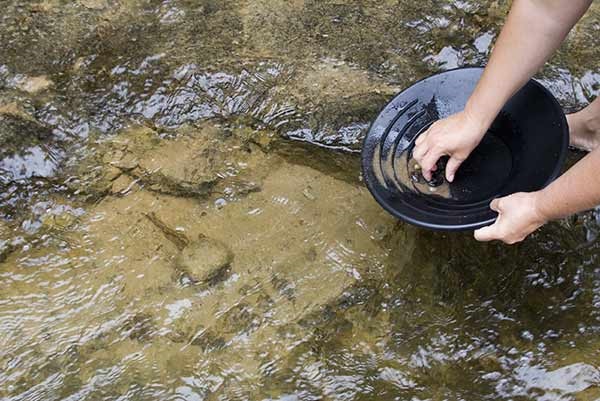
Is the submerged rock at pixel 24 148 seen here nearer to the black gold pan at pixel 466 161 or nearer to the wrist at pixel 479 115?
the black gold pan at pixel 466 161

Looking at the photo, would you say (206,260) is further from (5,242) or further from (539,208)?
(539,208)

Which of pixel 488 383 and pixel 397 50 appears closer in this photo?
pixel 488 383

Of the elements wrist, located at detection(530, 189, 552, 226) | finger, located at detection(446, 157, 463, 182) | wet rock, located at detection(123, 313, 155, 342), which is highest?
wrist, located at detection(530, 189, 552, 226)

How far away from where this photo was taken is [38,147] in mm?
2287

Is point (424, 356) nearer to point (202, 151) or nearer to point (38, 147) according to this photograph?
point (202, 151)

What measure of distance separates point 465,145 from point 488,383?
63 cm

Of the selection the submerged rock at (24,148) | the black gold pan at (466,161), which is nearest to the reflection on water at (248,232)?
the submerged rock at (24,148)

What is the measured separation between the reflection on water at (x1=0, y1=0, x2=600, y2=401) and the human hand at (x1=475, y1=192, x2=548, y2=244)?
0.38 metres

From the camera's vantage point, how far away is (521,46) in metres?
1.58

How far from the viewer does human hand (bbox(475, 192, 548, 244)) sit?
58.8 inches

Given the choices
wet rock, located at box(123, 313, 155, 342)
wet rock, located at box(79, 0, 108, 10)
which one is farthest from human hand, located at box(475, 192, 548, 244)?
wet rock, located at box(79, 0, 108, 10)

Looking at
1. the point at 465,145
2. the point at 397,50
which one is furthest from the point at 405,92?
the point at 397,50

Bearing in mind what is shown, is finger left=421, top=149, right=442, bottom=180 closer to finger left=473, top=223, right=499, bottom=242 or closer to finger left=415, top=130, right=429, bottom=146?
finger left=415, top=130, right=429, bottom=146

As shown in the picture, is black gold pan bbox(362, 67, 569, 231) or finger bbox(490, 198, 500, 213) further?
black gold pan bbox(362, 67, 569, 231)
